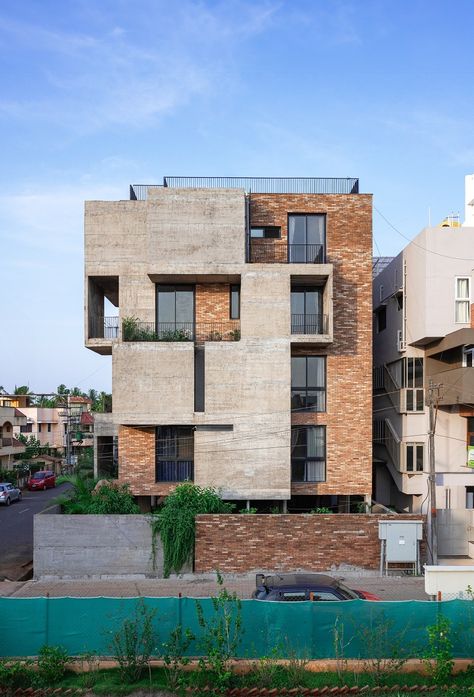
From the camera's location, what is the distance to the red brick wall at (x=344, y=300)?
73.6 ft

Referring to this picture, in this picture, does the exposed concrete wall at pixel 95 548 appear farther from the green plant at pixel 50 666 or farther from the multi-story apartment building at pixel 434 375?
the multi-story apartment building at pixel 434 375

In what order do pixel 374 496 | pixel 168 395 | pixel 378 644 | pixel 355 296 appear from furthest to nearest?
pixel 374 496 → pixel 355 296 → pixel 168 395 → pixel 378 644

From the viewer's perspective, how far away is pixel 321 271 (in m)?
21.8

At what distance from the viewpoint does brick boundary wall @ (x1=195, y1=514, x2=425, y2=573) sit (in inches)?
748

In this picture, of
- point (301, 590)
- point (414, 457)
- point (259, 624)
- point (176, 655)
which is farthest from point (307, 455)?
point (176, 655)

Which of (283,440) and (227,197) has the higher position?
(227,197)

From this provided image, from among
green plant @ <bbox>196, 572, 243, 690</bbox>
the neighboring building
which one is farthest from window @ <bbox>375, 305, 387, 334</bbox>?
the neighboring building

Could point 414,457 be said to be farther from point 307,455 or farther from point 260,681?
point 260,681

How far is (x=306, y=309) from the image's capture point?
23281 millimetres

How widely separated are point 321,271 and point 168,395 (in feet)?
23.4

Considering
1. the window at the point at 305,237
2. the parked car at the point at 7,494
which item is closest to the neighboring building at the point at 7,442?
the parked car at the point at 7,494

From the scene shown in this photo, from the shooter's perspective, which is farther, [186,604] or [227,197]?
[227,197]

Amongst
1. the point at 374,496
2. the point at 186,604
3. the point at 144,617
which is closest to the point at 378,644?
the point at 186,604

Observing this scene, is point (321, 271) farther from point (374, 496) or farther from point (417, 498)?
point (374, 496)
